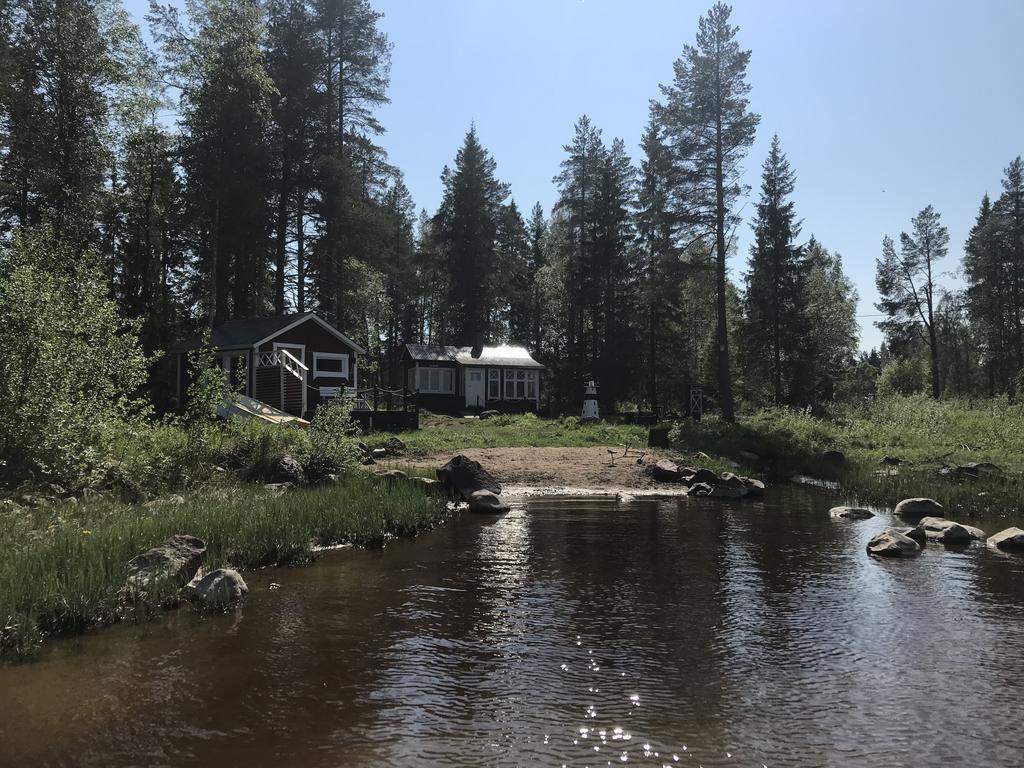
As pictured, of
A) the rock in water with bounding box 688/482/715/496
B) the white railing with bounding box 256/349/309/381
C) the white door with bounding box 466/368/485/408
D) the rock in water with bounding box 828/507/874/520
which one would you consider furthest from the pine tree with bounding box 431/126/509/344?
the rock in water with bounding box 828/507/874/520

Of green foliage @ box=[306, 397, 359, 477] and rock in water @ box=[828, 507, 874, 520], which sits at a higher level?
green foliage @ box=[306, 397, 359, 477]

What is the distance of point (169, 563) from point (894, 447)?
2280 cm

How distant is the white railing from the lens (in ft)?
86.4

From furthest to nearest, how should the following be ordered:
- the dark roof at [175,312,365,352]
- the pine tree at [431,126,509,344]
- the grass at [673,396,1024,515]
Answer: the pine tree at [431,126,509,344] < the dark roof at [175,312,365,352] < the grass at [673,396,1024,515]

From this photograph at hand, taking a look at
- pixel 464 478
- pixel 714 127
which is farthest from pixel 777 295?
pixel 464 478

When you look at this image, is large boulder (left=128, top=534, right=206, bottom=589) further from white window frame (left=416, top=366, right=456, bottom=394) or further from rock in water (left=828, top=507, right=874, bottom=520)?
white window frame (left=416, top=366, right=456, bottom=394)

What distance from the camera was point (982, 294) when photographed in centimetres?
4781

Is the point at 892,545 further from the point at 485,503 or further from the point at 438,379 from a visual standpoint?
the point at 438,379

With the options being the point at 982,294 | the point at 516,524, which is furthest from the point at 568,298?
the point at 516,524

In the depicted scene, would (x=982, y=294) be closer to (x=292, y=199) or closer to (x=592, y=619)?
(x=292, y=199)

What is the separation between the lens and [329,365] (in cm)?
A: 3009

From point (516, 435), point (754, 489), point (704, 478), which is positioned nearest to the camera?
point (754, 489)

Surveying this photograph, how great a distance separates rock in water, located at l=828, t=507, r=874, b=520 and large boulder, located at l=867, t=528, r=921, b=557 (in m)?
3.13

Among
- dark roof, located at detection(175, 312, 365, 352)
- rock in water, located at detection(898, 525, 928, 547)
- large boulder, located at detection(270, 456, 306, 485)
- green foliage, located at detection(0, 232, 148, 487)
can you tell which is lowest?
rock in water, located at detection(898, 525, 928, 547)
